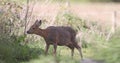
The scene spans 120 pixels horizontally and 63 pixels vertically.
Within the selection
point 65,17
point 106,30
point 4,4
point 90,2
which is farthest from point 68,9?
Answer: point 90,2

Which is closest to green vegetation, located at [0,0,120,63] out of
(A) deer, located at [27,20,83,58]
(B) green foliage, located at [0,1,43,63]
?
(B) green foliage, located at [0,1,43,63]

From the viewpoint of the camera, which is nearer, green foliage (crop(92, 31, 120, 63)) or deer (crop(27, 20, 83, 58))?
green foliage (crop(92, 31, 120, 63))

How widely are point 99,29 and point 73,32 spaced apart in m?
4.50

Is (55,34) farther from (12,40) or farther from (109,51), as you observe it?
(109,51)

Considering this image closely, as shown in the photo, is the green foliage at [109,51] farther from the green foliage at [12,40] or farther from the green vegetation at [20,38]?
the green foliage at [12,40]

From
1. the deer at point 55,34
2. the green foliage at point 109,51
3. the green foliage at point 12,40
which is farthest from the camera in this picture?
the deer at point 55,34

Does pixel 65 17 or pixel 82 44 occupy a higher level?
pixel 65 17

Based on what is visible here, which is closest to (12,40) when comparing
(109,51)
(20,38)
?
(20,38)

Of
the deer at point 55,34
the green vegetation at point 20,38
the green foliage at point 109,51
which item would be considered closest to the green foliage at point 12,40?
the green vegetation at point 20,38

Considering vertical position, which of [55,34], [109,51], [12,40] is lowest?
[12,40]

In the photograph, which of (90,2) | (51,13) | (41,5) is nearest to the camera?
(90,2)

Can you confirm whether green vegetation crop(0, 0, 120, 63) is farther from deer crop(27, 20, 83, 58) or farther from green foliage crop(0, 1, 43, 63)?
deer crop(27, 20, 83, 58)

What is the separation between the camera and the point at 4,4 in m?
13.3

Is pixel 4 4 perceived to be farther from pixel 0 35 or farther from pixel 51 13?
pixel 51 13
